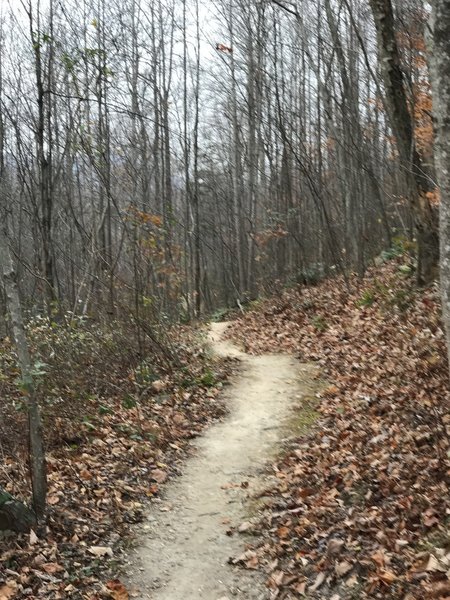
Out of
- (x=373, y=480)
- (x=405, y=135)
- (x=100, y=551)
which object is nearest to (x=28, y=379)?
(x=100, y=551)

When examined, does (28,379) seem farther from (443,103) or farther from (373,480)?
(443,103)

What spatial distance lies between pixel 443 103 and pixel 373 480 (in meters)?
3.40

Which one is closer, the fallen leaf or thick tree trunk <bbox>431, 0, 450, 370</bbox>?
thick tree trunk <bbox>431, 0, 450, 370</bbox>

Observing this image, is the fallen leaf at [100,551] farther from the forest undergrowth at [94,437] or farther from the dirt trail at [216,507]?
the dirt trail at [216,507]

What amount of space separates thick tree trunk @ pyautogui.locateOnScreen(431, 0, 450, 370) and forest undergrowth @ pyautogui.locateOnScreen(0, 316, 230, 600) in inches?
134

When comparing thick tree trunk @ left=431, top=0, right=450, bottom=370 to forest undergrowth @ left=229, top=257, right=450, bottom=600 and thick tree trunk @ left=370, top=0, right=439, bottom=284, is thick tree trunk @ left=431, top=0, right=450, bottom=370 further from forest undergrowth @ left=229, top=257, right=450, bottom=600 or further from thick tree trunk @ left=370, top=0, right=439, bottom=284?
thick tree trunk @ left=370, top=0, right=439, bottom=284

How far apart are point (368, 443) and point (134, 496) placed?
8.62 feet

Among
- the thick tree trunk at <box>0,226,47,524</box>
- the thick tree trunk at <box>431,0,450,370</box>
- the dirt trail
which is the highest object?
the thick tree trunk at <box>431,0,450,370</box>

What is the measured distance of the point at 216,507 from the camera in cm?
581

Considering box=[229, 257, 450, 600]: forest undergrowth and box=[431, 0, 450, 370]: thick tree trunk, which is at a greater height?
box=[431, 0, 450, 370]: thick tree trunk

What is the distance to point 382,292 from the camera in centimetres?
1168

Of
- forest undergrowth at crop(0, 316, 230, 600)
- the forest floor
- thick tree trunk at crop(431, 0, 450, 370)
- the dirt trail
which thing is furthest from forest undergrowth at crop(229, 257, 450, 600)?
thick tree trunk at crop(431, 0, 450, 370)

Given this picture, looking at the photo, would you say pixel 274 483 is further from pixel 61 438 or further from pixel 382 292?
pixel 382 292

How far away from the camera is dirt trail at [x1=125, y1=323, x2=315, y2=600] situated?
450 cm
